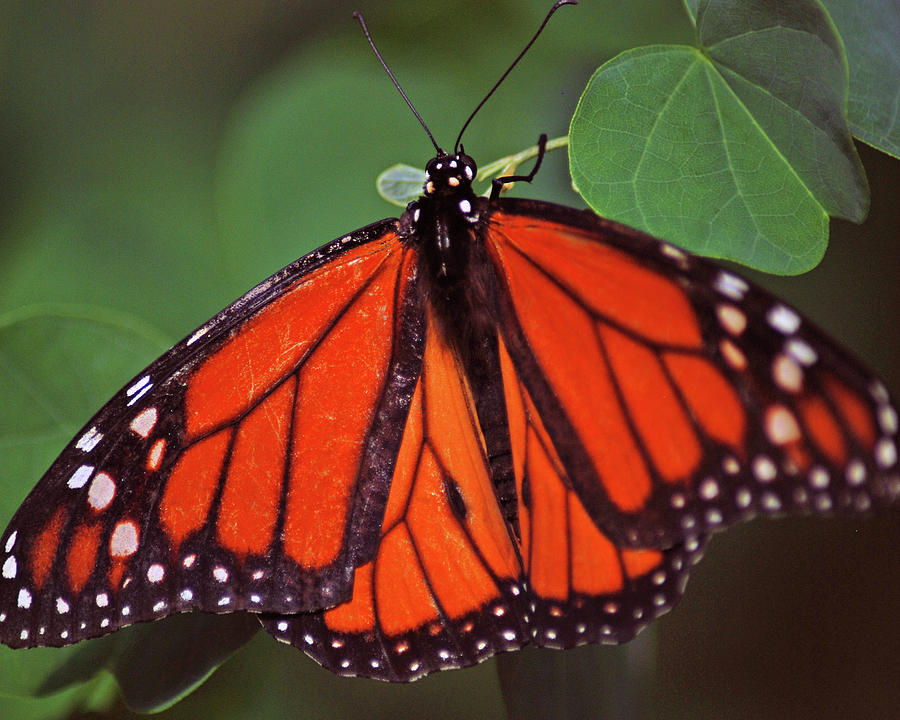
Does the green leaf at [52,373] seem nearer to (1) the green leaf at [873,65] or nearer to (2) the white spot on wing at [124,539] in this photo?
(2) the white spot on wing at [124,539]

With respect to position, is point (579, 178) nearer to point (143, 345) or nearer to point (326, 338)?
point (326, 338)

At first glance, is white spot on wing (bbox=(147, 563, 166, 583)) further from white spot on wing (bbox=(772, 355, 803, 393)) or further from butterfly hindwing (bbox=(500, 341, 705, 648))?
white spot on wing (bbox=(772, 355, 803, 393))

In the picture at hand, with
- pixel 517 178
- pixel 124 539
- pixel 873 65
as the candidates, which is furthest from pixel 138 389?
pixel 873 65

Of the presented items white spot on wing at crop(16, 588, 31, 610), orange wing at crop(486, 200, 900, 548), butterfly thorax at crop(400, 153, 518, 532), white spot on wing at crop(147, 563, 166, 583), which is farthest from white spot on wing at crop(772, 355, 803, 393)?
white spot on wing at crop(16, 588, 31, 610)

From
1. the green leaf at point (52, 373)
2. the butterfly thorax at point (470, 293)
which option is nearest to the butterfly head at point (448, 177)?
the butterfly thorax at point (470, 293)

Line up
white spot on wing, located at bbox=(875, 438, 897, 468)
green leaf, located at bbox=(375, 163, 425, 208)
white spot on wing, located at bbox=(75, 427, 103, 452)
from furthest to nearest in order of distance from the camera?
green leaf, located at bbox=(375, 163, 425, 208) → white spot on wing, located at bbox=(75, 427, 103, 452) → white spot on wing, located at bbox=(875, 438, 897, 468)

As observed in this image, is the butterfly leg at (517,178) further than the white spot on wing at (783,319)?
Yes

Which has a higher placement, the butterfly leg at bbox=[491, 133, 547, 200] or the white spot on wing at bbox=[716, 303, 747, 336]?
the butterfly leg at bbox=[491, 133, 547, 200]

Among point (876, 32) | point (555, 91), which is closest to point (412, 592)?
point (876, 32)

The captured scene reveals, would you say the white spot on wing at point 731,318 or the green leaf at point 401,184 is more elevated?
the green leaf at point 401,184
